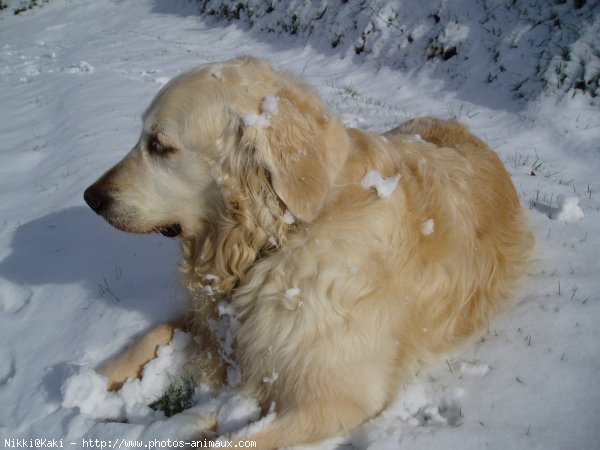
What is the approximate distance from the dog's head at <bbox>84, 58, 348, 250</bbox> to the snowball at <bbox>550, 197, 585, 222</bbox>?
85.5 inches

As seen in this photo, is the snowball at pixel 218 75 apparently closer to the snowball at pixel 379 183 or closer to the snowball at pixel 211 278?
the snowball at pixel 379 183

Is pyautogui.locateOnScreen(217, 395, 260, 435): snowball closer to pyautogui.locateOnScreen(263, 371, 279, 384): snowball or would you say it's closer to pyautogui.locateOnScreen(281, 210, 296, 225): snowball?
pyautogui.locateOnScreen(263, 371, 279, 384): snowball

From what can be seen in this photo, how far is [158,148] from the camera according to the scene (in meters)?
2.13

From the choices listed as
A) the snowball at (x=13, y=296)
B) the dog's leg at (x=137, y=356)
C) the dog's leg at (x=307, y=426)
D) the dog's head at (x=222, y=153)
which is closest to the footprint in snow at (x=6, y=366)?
the snowball at (x=13, y=296)

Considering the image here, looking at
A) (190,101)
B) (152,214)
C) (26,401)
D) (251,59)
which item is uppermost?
(251,59)

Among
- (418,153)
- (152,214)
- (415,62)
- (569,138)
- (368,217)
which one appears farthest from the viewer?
(415,62)

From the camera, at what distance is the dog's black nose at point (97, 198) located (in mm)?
2191

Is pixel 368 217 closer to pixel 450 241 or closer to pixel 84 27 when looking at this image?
pixel 450 241

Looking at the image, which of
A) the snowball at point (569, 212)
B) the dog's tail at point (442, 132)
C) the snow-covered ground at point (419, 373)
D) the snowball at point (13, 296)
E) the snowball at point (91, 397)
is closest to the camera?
the snow-covered ground at point (419, 373)

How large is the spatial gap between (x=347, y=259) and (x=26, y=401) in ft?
5.88

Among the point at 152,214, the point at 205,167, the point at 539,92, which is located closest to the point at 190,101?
the point at 205,167

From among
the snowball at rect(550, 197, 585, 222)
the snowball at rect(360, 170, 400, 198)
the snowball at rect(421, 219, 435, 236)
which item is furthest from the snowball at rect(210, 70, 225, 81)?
the snowball at rect(550, 197, 585, 222)

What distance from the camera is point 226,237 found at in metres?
2.13

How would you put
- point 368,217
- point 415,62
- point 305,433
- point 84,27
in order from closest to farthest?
1. point 305,433
2. point 368,217
3. point 415,62
4. point 84,27
